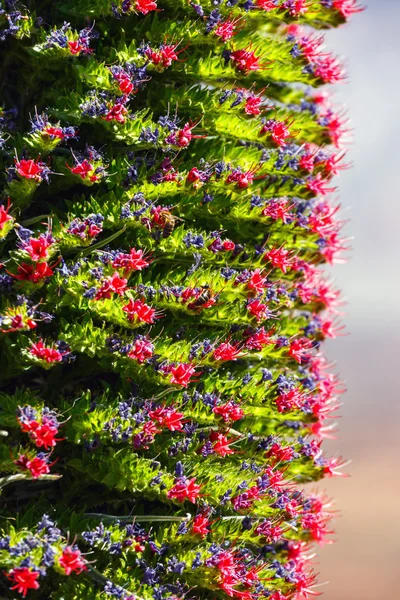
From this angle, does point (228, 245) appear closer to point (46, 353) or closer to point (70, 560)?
point (46, 353)

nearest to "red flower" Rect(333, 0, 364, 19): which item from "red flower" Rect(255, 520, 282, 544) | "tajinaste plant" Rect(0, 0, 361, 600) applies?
"tajinaste plant" Rect(0, 0, 361, 600)

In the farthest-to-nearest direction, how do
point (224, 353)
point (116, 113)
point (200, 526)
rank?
point (224, 353)
point (200, 526)
point (116, 113)

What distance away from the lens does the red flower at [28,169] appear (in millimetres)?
9141

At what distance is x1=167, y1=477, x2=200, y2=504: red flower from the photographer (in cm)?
939

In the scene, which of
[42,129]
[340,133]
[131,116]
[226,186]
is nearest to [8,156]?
[42,129]

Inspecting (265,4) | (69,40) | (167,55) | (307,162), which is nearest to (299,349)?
(307,162)

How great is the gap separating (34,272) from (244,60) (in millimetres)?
3404

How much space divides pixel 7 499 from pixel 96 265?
2645 mm

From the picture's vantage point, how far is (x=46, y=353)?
29.6 ft

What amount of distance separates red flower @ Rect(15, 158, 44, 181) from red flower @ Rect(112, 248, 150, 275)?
43.7 inches

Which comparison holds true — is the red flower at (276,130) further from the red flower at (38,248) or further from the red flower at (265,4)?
the red flower at (38,248)

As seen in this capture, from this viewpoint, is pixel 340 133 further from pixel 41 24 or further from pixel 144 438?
pixel 144 438

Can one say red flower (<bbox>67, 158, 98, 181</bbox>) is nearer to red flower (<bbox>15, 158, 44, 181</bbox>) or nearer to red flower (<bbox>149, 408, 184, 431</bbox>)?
red flower (<bbox>15, 158, 44, 181</bbox>)

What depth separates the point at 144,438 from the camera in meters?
9.27
